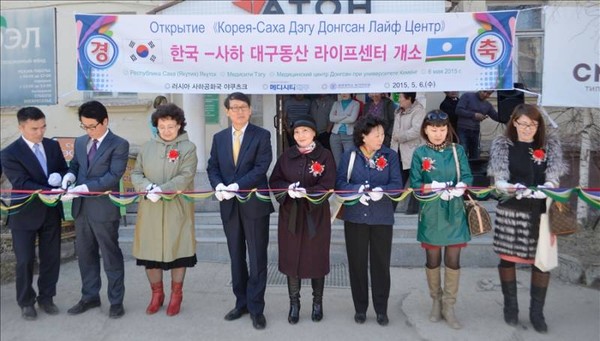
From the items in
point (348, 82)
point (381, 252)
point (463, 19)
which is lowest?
point (381, 252)

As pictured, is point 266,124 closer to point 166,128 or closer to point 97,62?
point 97,62

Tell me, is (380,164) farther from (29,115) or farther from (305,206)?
(29,115)

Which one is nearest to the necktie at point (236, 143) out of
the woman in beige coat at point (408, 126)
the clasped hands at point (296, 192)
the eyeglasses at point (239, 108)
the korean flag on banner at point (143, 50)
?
→ the eyeglasses at point (239, 108)

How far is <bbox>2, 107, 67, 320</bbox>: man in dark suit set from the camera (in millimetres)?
4387

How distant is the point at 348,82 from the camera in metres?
5.89

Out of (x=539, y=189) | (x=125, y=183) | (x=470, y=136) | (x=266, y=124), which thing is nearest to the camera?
(x=539, y=189)

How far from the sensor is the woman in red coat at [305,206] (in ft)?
13.8

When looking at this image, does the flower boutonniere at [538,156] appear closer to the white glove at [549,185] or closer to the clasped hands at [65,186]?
the white glove at [549,185]

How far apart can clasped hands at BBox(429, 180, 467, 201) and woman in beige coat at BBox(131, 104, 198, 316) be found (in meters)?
2.05

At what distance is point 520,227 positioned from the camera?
13.4 feet

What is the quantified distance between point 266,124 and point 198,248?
2.86m

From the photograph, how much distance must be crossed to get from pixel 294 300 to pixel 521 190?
2052 mm

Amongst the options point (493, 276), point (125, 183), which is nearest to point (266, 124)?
point (125, 183)

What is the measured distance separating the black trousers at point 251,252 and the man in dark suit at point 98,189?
104cm
